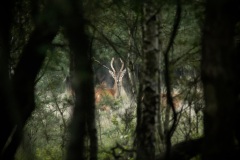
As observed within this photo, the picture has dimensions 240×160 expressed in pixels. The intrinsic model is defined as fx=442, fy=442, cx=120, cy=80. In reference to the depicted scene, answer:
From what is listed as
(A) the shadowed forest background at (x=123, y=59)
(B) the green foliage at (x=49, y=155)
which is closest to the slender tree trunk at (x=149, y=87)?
(A) the shadowed forest background at (x=123, y=59)

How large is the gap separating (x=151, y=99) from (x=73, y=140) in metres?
4.09

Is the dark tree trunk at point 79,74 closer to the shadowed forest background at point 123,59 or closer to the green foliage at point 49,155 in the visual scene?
the shadowed forest background at point 123,59

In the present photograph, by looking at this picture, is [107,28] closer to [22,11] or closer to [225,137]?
[22,11]

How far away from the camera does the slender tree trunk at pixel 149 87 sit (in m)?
6.81

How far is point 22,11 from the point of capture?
7.12 meters

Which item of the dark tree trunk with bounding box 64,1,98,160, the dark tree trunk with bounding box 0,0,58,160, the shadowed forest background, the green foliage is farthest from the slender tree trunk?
the green foliage

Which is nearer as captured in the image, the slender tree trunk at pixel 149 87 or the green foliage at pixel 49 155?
the slender tree trunk at pixel 149 87

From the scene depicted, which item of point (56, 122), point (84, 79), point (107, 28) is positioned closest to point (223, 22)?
point (84, 79)

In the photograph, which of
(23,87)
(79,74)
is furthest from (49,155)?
(79,74)

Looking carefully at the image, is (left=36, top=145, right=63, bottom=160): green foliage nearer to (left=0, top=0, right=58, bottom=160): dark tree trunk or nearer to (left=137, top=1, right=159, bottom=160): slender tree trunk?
(left=137, top=1, right=159, bottom=160): slender tree trunk

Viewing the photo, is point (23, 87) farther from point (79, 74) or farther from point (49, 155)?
point (49, 155)

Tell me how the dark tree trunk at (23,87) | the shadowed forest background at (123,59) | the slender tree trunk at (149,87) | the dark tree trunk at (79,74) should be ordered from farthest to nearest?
the slender tree trunk at (149,87)
the dark tree trunk at (23,87)
the shadowed forest background at (123,59)
the dark tree trunk at (79,74)

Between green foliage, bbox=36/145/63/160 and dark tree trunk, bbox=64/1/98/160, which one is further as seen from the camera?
green foliage, bbox=36/145/63/160

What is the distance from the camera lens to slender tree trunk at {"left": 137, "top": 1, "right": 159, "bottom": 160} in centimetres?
681
